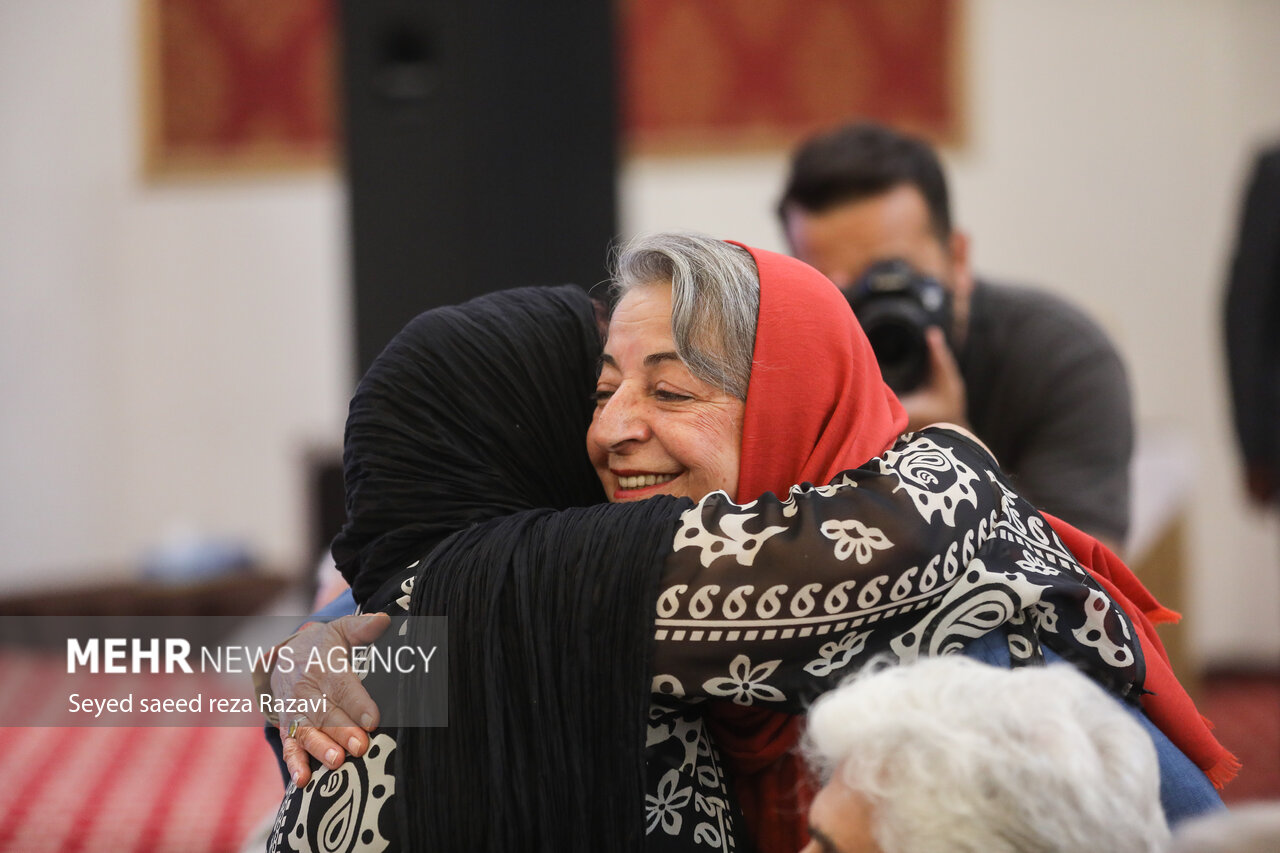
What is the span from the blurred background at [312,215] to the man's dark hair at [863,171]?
11.5 ft

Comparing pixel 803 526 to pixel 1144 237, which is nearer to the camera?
pixel 803 526

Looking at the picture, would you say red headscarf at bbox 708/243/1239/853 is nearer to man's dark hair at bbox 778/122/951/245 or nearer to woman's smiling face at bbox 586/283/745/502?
woman's smiling face at bbox 586/283/745/502

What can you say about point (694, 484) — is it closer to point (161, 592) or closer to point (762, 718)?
point (762, 718)

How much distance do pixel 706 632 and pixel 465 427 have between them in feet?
1.28

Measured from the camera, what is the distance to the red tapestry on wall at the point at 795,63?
18.9 ft

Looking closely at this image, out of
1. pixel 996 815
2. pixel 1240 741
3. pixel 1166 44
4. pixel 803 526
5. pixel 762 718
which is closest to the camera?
pixel 996 815

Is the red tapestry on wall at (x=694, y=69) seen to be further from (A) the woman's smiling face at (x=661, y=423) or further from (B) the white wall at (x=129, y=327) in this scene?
(A) the woman's smiling face at (x=661, y=423)

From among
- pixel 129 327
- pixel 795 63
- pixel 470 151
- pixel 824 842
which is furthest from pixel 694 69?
pixel 824 842

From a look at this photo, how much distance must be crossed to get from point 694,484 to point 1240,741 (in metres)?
3.33

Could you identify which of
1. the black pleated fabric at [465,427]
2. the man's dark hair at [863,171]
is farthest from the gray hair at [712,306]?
the man's dark hair at [863,171]

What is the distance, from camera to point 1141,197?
5730 millimetres

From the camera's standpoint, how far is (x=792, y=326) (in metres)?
1.41

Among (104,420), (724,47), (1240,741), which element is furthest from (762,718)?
(104,420)

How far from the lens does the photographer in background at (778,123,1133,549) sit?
75.9 inches
